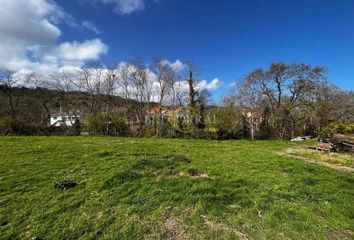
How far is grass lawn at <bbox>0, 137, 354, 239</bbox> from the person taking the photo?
3881 mm

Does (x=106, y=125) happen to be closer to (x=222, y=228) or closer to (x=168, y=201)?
(x=168, y=201)

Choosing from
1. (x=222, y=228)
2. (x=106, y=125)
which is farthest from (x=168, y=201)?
(x=106, y=125)

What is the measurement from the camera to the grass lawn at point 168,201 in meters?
3.88

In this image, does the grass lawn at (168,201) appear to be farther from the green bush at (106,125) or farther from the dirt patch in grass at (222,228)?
the green bush at (106,125)

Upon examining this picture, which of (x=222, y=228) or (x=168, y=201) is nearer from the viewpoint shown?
(x=222, y=228)

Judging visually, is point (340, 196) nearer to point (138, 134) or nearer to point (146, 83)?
point (138, 134)

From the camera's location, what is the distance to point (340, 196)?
18.2ft

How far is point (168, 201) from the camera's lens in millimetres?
4879

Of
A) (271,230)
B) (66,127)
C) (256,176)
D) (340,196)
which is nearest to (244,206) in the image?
(271,230)

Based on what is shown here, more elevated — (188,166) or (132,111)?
(132,111)

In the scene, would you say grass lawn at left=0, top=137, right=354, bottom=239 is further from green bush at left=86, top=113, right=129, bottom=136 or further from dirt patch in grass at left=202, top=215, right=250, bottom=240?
green bush at left=86, top=113, right=129, bottom=136

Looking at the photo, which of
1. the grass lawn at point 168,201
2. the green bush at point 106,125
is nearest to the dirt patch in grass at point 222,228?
the grass lawn at point 168,201

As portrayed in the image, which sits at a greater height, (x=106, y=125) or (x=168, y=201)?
(x=106, y=125)

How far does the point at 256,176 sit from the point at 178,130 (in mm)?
14705
